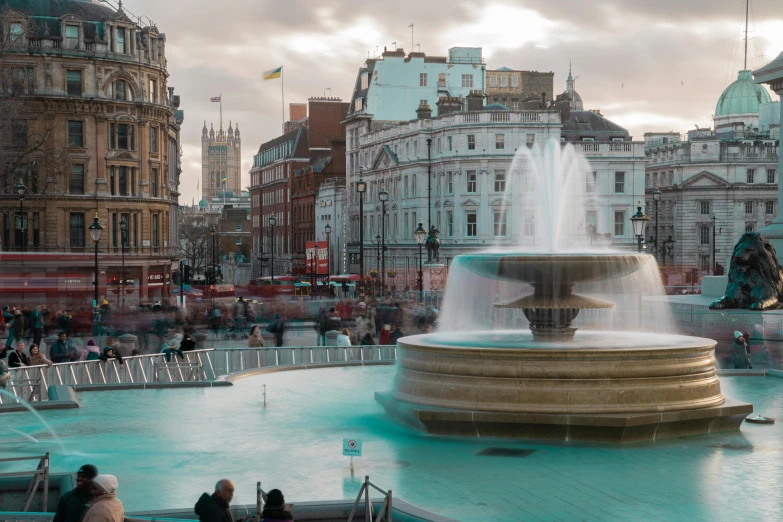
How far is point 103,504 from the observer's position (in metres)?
8.05

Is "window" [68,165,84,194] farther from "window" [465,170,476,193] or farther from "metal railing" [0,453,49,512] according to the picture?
"metal railing" [0,453,49,512]

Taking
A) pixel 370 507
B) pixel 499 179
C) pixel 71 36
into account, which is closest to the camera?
pixel 370 507

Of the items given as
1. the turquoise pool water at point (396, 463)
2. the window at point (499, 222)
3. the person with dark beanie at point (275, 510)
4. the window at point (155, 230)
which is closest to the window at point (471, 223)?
the window at point (499, 222)

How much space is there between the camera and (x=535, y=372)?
1389 cm

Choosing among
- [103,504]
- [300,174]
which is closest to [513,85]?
[300,174]

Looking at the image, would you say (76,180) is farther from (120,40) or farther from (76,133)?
(120,40)

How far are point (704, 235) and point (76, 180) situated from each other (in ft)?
181

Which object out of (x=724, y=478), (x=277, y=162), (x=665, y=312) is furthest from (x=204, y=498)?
(x=277, y=162)

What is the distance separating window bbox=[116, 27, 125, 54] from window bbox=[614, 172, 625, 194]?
114 ft

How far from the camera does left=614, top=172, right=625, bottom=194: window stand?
3031 inches

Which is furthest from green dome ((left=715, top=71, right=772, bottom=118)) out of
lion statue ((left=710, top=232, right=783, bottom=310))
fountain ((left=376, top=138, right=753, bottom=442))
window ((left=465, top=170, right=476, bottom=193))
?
fountain ((left=376, top=138, right=753, bottom=442))

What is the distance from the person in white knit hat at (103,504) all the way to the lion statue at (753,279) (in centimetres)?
2578

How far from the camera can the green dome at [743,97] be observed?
4813 inches

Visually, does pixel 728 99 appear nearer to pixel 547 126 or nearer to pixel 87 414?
pixel 547 126
